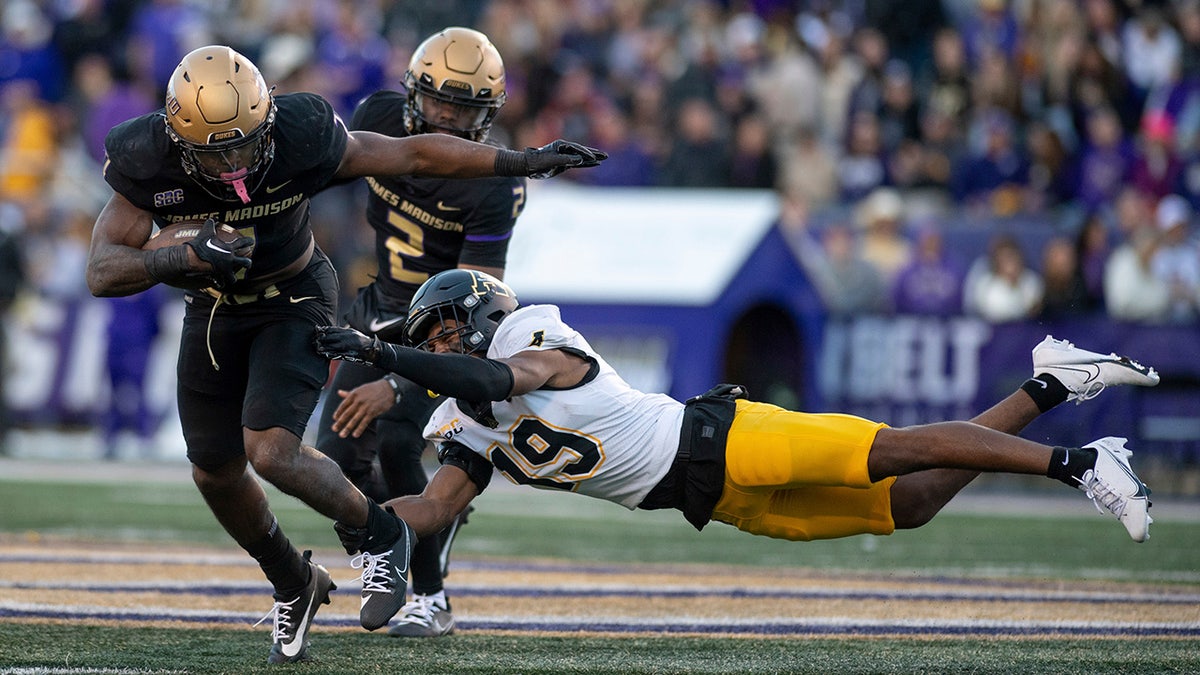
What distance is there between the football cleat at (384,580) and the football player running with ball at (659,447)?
10 centimetres

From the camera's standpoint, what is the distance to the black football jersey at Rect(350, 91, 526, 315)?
5.68 meters

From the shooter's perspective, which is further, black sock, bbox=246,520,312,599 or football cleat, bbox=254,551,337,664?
black sock, bbox=246,520,312,599

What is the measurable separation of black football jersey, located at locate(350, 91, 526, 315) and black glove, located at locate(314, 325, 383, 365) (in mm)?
1350

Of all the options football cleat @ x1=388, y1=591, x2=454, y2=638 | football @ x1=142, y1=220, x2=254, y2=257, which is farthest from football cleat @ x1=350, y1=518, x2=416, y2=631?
football @ x1=142, y1=220, x2=254, y2=257

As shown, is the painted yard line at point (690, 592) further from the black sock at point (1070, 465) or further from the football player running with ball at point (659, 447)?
the black sock at point (1070, 465)

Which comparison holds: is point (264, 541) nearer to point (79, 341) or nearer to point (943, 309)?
point (943, 309)

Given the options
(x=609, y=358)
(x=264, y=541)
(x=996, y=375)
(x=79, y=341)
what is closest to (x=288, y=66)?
(x=79, y=341)

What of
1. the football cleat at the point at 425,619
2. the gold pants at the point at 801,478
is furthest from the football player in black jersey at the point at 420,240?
the gold pants at the point at 801,478

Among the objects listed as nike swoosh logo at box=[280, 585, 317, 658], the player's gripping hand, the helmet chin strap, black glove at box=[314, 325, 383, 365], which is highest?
the helmet chin strap

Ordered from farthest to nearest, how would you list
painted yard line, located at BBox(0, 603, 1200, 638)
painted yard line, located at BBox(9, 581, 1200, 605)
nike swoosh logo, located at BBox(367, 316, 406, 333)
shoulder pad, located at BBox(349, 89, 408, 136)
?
painted yard line, located at BBox(9, 581, 1200, 605)
shoulder pad, located at BBox(349, 89, 408, 136)
nike swoosh logo, located at BBox(367, 316, 406, 333)
painted yard line, located at BBox(0, 603, 1200, 638)

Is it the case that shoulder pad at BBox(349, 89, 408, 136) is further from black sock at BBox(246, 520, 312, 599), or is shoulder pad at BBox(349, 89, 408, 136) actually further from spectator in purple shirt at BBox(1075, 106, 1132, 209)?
spectator in purple shirt at BBox(1075, 106, 1132, 209)

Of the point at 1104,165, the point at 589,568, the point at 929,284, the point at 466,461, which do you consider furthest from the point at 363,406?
the point at 1104,165

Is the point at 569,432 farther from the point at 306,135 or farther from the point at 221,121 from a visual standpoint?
the point at 221,121

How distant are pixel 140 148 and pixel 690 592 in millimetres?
2867
